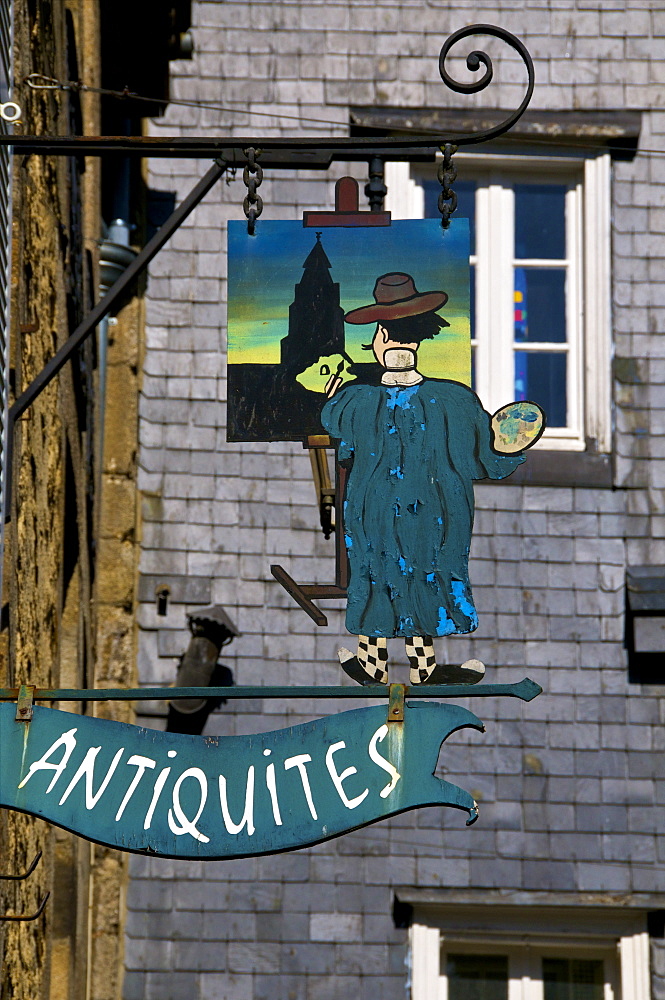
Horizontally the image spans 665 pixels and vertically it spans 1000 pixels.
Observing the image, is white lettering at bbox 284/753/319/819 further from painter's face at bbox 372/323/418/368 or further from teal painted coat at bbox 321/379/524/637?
painter's face at bbox 372/323/418/368

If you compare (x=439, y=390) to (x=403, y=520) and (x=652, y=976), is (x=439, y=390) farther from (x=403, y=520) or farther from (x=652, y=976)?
(x=652, y=976)

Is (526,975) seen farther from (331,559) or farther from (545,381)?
(545,381)

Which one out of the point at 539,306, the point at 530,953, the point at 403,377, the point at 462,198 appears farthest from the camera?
the point at 462,198

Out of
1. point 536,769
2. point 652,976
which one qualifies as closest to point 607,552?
point 536,769

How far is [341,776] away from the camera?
351cm

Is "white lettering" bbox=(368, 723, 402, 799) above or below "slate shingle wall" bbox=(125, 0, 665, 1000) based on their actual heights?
below

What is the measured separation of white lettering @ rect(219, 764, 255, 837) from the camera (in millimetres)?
3492

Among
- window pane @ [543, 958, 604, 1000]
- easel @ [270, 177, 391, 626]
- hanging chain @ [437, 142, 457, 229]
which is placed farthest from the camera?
window pane @ [543, 958, 604, 1000]

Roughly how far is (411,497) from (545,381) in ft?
19.5

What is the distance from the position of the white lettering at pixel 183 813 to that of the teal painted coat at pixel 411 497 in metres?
0.65

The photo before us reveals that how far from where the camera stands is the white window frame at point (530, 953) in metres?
8.77

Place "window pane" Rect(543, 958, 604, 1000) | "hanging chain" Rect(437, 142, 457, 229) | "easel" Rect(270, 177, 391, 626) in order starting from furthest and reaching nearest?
"window pane" Rect(543, 958, 604, 1000) < "hanging chain" Rect(437, 142, 457, 229) < "easel" Rect(270, 177, 391, 626)

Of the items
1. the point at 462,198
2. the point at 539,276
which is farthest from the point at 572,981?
the point at 462,198

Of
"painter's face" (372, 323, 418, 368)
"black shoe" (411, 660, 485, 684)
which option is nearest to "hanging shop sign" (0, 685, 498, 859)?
"black shoe" (411, 660, 485, 684)
